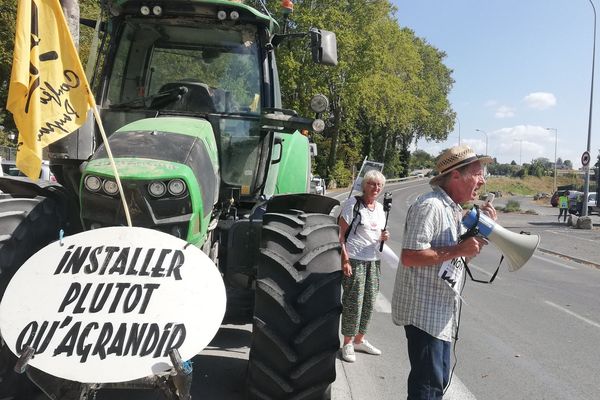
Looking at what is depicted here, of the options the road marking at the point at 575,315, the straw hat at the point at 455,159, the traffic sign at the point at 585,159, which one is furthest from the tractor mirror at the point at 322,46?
the traffic sign at the point at 585,159

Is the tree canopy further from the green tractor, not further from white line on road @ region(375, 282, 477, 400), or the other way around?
white line on road @ region(375, 282, 477, 400)

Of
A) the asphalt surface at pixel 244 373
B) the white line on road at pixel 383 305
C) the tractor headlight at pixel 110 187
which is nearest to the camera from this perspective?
the tractor headlight at pixel 110 187

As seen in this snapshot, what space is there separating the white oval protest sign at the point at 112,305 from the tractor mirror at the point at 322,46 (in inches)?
88.9

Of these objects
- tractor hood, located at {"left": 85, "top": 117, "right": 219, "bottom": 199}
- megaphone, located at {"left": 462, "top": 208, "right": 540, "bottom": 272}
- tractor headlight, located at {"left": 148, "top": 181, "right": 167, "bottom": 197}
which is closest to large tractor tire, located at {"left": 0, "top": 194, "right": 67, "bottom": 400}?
tractor hood, located at {"left": 85, "top": 117, "right": 219, "bottom": 199}

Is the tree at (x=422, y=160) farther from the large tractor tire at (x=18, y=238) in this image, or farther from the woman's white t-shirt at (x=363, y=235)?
the large tractor tire at (x=18, y=238)

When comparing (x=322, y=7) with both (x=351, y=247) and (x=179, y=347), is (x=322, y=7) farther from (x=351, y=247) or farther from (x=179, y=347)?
(x=179, y=347)

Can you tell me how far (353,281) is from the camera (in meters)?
5.24

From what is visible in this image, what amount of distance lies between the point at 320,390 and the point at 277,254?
0.86 metres

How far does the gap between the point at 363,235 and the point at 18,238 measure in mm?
3072

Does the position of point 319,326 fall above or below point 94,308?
below

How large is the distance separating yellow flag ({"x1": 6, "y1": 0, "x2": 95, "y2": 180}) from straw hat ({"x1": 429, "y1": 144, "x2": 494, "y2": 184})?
2009 mm

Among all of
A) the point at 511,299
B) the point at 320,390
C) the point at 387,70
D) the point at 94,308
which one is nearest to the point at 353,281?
the point at 320,390

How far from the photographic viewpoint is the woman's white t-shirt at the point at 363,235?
17.4ft

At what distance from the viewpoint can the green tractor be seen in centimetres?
308
